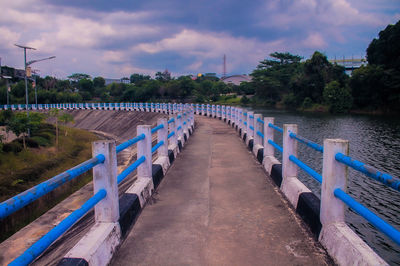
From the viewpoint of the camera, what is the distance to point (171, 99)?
294ft

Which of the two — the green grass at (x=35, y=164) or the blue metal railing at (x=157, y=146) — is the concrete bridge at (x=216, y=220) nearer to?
the blue metal railing at (x=157, y=146)

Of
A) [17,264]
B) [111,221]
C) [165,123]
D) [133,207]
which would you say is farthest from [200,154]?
[17,264]

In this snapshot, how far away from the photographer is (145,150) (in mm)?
5863

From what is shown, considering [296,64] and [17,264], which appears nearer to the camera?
[17,264]

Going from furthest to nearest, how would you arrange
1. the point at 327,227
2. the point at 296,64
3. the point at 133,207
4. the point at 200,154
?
1. the point at 296,64
2. the point at 200,154
3. the point at 133,207
4. the point at 327,227

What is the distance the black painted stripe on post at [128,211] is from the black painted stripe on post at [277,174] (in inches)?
108

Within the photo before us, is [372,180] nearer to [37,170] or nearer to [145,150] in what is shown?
[145,150]

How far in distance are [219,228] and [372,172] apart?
2175 mm

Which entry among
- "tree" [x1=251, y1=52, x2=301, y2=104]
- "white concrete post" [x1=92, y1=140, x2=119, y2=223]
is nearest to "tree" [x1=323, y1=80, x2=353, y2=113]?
"tree" [x1=251, y1=52, x2=301, y2=104]

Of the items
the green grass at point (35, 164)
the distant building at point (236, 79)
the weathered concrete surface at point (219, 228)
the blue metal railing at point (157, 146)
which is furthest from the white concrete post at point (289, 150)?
the distant building at point (236, 79)

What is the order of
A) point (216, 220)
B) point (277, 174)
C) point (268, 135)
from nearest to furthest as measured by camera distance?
point (216, 220) → point (277, 174) → point (268, 135)

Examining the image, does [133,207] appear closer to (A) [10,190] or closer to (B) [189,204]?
(B) [189,204]

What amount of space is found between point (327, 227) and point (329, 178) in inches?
22.5

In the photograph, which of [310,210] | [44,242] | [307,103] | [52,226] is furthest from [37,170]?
[307,103]
